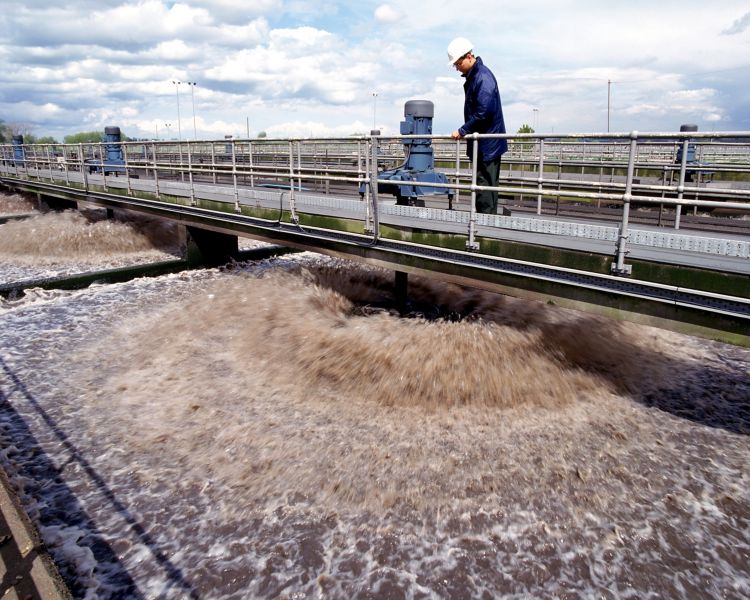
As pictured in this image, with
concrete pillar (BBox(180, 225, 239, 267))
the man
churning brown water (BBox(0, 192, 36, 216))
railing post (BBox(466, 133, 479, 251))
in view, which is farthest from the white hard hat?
churning brown water (BBox(0, 192, 36, 216))

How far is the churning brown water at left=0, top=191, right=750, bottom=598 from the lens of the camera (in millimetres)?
4102

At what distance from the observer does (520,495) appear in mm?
4812

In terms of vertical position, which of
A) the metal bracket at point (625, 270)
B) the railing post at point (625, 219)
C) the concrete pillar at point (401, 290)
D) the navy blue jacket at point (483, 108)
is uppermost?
the navy blue jacket at point (483, 108)

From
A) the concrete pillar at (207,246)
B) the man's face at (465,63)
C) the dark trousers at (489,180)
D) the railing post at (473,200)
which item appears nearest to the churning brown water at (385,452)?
the railing post at (473,200)

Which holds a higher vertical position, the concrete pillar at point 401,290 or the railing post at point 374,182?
the railing post at point 374,182

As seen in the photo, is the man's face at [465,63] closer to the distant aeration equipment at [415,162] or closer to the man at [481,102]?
the man at [481,102]

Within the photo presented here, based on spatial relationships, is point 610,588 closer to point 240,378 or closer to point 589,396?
point 589,396

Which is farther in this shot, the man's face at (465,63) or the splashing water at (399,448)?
the man's face at (465,63)

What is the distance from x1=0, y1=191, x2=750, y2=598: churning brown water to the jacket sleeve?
2.32 metres

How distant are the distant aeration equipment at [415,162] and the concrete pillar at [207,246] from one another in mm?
5141

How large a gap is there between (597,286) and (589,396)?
73.9 inches

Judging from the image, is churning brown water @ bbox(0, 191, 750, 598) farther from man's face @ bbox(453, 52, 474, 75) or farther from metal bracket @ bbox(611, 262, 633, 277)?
man's face @ bbox(453, 52, 474, 75)

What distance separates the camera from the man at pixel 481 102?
238 inches

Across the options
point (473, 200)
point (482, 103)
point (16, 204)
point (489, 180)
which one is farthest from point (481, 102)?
point (16, 204)
